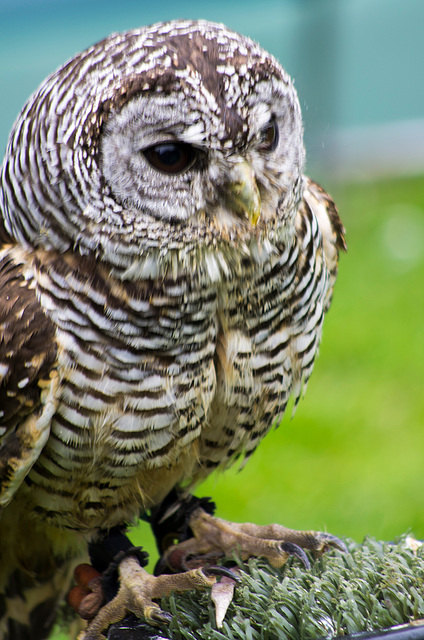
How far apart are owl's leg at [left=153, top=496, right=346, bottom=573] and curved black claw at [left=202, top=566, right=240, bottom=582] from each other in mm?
164

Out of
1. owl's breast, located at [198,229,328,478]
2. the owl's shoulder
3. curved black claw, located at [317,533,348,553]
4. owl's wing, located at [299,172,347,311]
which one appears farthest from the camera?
owl's wing, located at [299,172,347,311]

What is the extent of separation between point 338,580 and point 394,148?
6.99 m

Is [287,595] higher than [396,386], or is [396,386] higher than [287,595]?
[396,386]

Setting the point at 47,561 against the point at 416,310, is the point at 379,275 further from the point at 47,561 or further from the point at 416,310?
the point at 47,561

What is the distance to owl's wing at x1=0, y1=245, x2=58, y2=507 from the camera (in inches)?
67.1

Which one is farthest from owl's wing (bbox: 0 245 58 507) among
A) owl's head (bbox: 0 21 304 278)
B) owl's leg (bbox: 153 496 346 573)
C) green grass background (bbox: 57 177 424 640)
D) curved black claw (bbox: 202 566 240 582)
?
green grass background (bbox: 57 177 424 640)

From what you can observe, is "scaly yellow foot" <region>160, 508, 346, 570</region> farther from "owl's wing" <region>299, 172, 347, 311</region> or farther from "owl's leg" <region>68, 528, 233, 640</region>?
"owl's wing" <region>299, 172, 347, 311</region>

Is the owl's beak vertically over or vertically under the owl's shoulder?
over

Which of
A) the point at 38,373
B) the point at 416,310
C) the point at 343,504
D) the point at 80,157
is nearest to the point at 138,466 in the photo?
the point at 38,373

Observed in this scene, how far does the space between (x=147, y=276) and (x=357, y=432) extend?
308 centimetres

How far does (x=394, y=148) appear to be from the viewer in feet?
26.7

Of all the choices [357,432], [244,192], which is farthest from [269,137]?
[357,432]

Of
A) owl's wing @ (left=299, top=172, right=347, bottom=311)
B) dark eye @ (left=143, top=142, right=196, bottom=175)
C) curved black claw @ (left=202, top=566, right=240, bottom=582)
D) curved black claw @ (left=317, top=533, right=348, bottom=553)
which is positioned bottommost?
curved black claw @ (left=202, top=566, right=240, bottom=582)

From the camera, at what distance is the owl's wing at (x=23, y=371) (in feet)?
5.59
